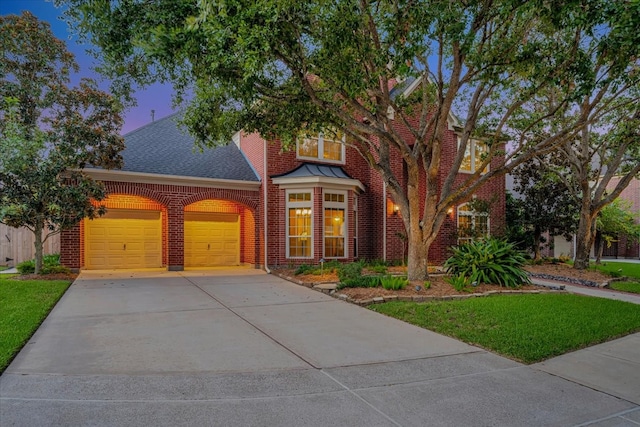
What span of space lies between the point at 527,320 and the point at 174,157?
1239 cm

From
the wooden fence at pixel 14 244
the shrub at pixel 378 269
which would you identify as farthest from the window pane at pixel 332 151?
the wooden fence at pixel 14 244

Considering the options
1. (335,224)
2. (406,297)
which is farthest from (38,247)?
(406,297)

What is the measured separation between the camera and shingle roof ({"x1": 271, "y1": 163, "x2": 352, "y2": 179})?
1415cm

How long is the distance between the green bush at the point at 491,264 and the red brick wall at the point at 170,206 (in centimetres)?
761

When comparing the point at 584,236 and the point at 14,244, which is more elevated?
the point at 584,236

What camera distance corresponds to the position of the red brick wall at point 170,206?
1252cm

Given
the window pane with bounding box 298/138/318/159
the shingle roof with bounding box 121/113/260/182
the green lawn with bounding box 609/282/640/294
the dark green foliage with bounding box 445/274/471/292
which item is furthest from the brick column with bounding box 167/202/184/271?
the green lawn with bounding box 609/282/640/294

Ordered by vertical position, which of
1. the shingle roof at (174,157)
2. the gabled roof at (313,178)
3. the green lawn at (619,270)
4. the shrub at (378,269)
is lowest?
the green lawn at (619,270)

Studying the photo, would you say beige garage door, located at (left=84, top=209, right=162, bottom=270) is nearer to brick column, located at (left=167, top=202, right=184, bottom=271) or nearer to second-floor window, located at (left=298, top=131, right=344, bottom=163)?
brick column, located at (left=167, top=202, right=184, bottom=271)

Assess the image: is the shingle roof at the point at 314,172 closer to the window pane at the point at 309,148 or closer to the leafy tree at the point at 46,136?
the window pane at the point at 309,148

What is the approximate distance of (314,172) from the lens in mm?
14297

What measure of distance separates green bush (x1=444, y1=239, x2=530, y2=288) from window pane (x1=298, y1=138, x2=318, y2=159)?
7050 mm

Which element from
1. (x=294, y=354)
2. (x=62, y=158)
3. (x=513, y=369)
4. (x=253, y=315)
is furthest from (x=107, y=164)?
(x=513, y=369)

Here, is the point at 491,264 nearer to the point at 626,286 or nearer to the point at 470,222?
the point at 626,286
